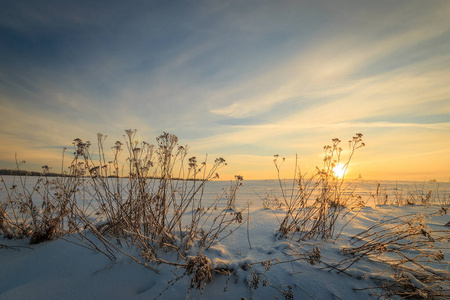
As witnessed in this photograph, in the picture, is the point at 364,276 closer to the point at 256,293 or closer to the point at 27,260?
the point at 256,293

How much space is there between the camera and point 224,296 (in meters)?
1.66

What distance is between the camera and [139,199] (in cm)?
234

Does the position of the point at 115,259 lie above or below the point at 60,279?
above

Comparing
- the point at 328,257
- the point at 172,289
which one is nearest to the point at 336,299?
the point at 328,257

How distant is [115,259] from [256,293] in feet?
4.68

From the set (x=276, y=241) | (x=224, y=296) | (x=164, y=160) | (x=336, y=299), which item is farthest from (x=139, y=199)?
(x=336, y=299)

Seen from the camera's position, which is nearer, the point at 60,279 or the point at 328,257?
the point at 60,279

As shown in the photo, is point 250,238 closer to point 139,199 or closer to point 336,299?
point 336,299

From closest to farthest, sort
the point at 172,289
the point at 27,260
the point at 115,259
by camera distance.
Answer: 1. the point at 172,289
2. the point at 115,259
3. the point at 27,260

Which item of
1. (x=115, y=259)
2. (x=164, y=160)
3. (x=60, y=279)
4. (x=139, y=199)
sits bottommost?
(x=60, y=279)

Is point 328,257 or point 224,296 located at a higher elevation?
point 328,257

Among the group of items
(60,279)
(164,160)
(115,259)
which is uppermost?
(164,160)

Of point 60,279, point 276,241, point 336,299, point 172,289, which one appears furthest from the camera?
point 276,241

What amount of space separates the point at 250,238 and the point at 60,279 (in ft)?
6.45
